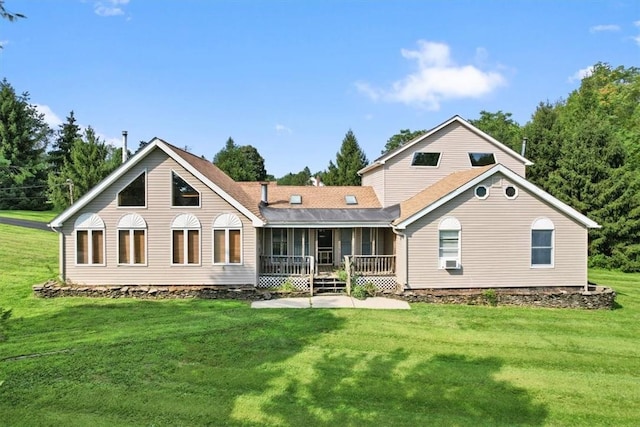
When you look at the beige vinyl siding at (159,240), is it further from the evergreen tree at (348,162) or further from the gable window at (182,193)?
the evergreen tree at (348,162)

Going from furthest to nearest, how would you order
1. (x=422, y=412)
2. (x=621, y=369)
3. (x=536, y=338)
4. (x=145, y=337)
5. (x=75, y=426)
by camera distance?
1. (x=536, y=338)
2. (x=145, y=337)
3. (x=621, y=369)
4. (x=422, y=412)
5. (x=75, y=426)

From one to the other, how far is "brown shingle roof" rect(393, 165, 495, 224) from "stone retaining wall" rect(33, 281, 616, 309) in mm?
3197

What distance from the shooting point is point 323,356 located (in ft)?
30.3

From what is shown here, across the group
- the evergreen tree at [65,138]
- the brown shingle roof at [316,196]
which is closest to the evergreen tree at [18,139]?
the brown shingle roof at [316,196]

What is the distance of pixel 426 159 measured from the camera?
60.9ft

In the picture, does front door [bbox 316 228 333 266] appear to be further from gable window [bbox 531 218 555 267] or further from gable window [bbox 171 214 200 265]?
gable window [bbox 531 218 555 267]

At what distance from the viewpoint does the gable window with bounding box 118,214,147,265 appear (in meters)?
15.1

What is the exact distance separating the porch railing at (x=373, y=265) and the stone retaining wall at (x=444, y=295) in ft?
5.22

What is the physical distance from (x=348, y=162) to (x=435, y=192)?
29.6 metres

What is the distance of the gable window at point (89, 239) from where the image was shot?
15.0 m

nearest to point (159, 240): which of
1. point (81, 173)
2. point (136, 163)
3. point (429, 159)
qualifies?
point (136, 163)

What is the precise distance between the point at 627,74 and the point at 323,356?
174 ft

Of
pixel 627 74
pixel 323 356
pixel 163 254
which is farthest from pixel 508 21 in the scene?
pixel 627 74

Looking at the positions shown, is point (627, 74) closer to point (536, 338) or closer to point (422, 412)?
point (536, 338)
